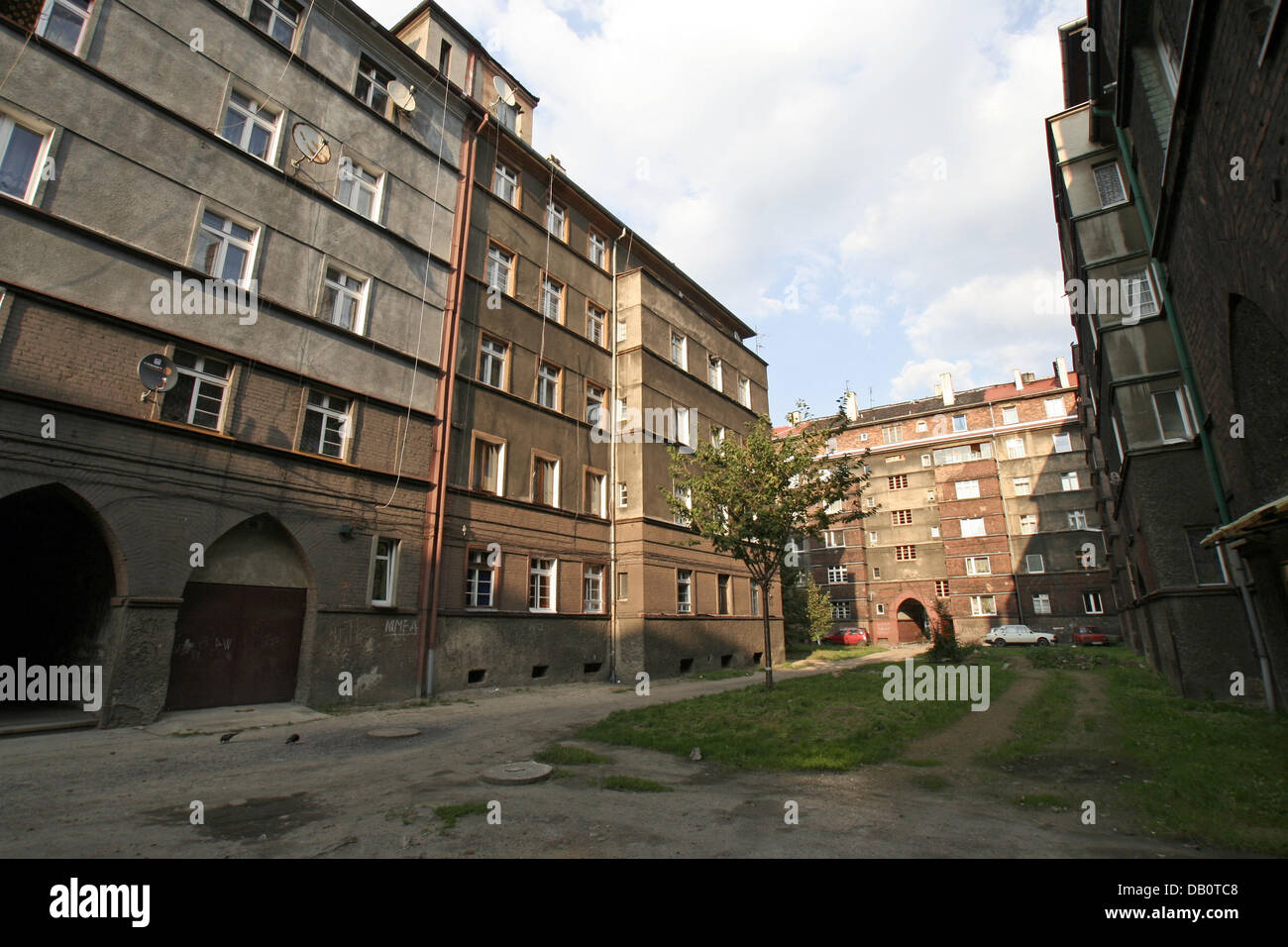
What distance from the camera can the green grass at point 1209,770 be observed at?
5.20m

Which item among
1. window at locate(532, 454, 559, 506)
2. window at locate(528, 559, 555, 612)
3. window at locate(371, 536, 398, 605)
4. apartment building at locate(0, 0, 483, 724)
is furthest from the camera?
window at locate(532, 454, 559, 506)

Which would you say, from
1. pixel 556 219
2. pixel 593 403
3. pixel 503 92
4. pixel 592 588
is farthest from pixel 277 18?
pixel 592 588

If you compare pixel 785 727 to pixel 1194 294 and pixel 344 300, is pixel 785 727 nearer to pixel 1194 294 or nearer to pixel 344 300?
pixel 1194 294

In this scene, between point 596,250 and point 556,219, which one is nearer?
point 556,219

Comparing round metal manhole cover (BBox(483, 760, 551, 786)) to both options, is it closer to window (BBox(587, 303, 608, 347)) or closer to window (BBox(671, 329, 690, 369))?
window (BBox(587, 303, 608, 347))

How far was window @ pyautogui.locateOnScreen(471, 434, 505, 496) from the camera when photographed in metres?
17.8

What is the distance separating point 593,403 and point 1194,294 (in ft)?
55.7

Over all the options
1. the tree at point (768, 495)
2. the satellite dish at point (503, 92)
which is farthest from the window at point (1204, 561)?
the satellite dish at point (503, 92)

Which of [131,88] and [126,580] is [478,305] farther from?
[126,580]

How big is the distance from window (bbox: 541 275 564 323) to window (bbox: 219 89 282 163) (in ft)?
29.4

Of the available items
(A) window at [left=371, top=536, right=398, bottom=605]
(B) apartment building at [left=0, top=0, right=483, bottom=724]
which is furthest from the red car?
(A) window at [left=371, top=536, right=398, bottom=605]

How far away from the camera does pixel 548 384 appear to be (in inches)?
834

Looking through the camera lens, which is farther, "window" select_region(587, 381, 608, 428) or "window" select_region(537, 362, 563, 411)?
"window" select_region(587, 381, 608, 428)

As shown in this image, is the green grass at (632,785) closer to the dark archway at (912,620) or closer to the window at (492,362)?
the window at (492,362)
